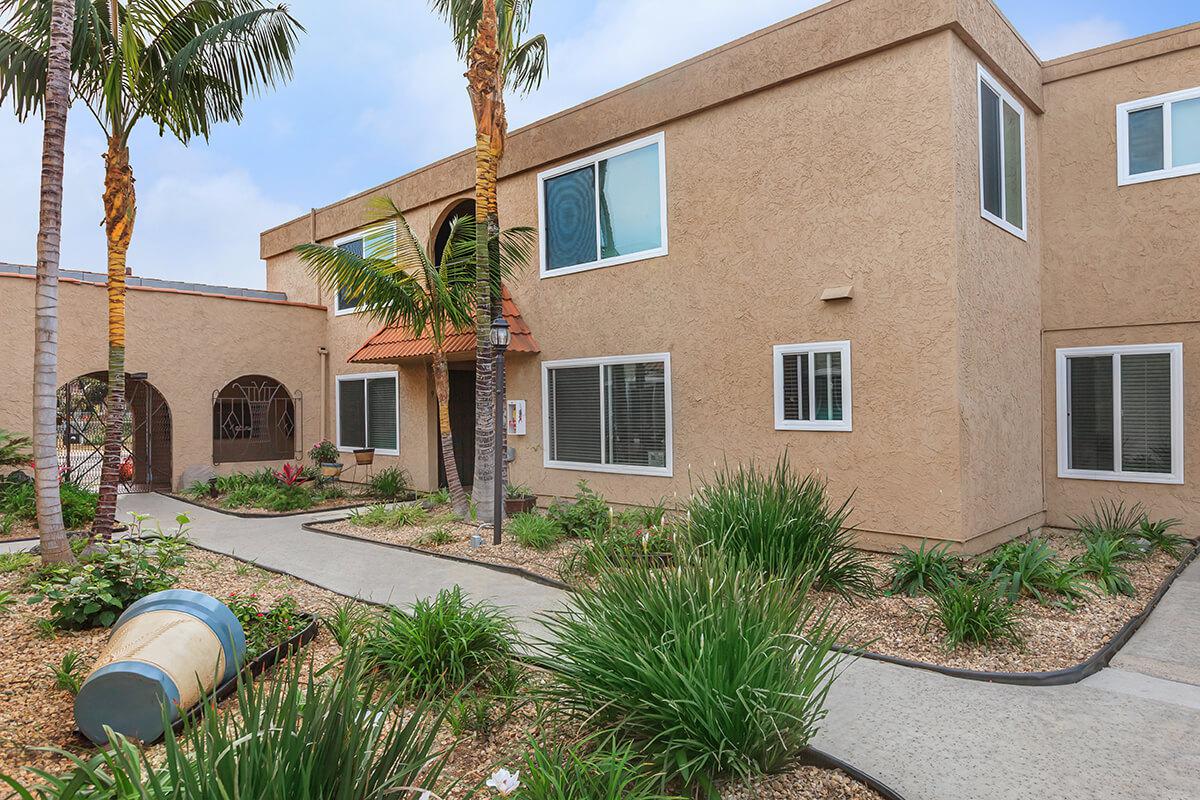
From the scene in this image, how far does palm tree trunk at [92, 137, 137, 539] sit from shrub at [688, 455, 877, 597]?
5.90 meters

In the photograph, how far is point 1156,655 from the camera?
498cm

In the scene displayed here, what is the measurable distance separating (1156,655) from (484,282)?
7718 millimetres

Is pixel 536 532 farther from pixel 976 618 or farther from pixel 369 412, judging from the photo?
pixel 369 412

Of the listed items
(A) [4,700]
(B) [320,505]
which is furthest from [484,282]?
(A) [4,700]

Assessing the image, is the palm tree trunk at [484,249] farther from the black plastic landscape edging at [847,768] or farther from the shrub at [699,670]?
the black plastic landscape edging at [847,768]

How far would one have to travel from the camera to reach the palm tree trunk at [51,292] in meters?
6.00

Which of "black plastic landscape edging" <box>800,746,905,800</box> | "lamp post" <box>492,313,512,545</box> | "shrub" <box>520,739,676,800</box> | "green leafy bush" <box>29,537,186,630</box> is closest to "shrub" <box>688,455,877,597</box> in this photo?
"black plastic landscape edging" <box>800,746,905,800</box>

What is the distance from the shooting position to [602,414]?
1034 cm

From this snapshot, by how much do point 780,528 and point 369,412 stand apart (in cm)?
1068

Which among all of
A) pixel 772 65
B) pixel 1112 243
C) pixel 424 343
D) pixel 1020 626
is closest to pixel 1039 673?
pixel 1020 626

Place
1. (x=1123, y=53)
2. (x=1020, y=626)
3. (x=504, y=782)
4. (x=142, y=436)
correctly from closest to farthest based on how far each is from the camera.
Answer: (x=504, y=782)
(x=1020, y=626)
(x=1123, y=53)
(x=142, y=436)

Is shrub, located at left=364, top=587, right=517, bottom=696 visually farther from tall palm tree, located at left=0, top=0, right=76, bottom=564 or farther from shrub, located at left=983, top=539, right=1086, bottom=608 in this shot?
shrub, located at left=983, top=539, right=1086, bottom=608

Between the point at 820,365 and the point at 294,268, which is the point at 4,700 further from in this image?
the point at 294,268

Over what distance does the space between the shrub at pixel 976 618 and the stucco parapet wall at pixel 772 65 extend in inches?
221
